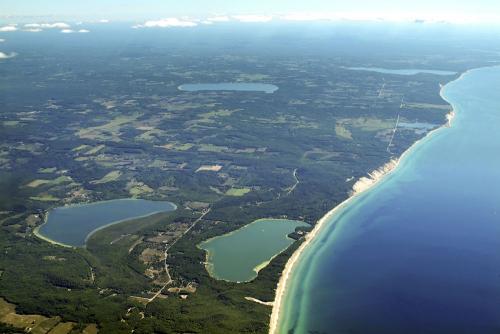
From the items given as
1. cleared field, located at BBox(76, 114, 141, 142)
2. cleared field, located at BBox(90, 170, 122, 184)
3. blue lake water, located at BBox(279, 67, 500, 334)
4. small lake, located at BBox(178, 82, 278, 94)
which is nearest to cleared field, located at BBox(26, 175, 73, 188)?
cleared field, located at BBox(90, 170, 122, 184)

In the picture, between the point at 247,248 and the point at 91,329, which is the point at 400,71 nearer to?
the point at 247,248

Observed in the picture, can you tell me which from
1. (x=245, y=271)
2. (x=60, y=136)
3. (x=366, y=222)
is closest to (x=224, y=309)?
(x=245, y=271)

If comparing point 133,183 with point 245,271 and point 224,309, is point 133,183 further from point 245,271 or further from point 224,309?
point 224,309

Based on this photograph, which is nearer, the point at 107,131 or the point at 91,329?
the point at 91,329

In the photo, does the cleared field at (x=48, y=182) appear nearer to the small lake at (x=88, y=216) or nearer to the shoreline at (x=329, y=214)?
the small lake at (x=88, y=216)

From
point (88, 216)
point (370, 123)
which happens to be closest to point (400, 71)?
point (370, 123)

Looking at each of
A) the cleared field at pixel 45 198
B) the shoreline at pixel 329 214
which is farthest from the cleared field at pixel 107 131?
the shoreline at pixel 329 214
